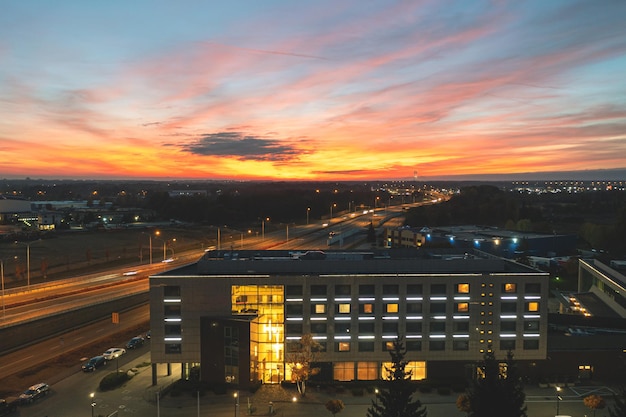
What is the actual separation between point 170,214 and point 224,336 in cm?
12023

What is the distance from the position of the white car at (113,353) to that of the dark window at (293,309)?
15.5 m

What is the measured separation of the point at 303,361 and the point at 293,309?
3896mm

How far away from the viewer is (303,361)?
31.3 meters

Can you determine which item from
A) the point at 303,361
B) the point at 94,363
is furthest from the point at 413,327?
the point at 94,363

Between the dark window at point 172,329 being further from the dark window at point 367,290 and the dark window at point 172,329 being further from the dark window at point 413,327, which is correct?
the dark window at point 413,327

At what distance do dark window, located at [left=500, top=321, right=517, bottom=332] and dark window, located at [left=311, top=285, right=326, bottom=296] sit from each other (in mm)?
13917

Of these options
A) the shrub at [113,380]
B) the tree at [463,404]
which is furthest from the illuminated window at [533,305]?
the shrub at [113,380]

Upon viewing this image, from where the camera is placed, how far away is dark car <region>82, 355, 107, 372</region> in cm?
3447

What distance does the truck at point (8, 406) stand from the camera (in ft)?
90.5

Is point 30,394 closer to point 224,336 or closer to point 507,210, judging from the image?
point 224,336

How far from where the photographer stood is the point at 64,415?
27.9 m

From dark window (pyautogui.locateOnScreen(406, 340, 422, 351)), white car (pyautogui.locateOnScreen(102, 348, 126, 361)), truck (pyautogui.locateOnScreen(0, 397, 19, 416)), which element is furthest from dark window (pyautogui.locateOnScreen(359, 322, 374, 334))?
truck (pyautogui.locateOnScreen(0, 397, 19, 416))

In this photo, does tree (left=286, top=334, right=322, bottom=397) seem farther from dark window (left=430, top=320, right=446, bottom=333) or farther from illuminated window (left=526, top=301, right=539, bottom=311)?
illuminated window (left=526, top=301, right=539, bottom=311)

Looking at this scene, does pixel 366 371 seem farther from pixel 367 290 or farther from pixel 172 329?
pixel 172 329
